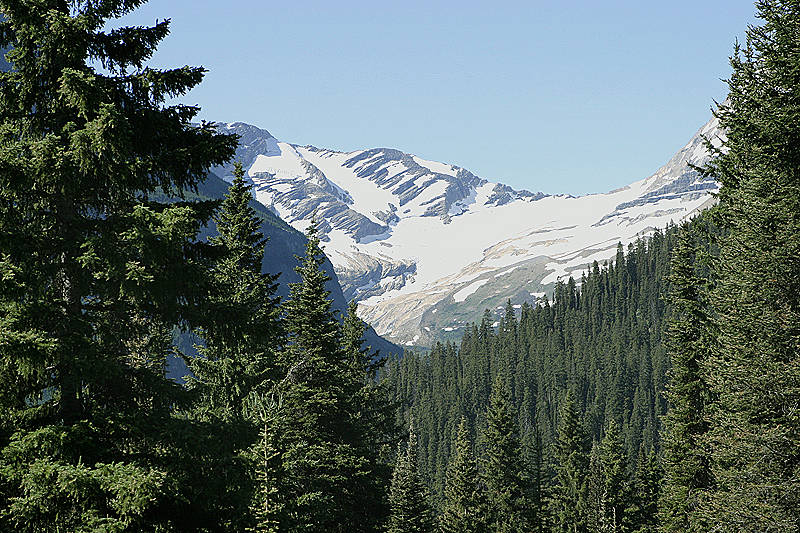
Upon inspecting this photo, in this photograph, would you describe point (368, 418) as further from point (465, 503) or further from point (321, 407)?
point (465, 503)

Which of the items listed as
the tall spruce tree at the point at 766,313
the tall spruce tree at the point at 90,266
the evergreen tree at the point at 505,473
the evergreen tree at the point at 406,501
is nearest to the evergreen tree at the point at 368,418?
the evergreen tree at the point at 406,501

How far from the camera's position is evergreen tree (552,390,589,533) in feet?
236

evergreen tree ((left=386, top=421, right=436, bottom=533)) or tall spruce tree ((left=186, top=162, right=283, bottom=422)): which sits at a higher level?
tall spruce tree ((left=186, top=162, right=283, bottom=422))

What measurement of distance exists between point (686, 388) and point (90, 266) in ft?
84.3

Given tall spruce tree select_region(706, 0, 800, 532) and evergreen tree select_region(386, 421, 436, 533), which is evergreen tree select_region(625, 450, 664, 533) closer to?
evergreen tree select_region(386, 421, 436, 533)

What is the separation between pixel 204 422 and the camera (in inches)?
472

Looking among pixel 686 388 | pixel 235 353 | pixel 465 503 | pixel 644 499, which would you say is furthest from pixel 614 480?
pixel 235 353

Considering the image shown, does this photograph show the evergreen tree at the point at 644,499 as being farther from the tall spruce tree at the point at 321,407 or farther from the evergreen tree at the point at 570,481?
the tall spruce tree at the point at 321,407

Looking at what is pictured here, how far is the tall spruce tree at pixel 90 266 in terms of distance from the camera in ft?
32.2

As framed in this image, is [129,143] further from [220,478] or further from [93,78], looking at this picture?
[220,478]

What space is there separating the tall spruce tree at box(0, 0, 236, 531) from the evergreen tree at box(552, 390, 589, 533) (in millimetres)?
65702

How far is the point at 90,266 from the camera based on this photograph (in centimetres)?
1084

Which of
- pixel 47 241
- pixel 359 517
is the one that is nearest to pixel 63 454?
pixel 47 241

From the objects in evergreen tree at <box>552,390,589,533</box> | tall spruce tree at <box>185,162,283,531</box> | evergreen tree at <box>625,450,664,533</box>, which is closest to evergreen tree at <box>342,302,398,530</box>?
tall spruce tree at <box>185,162,283,531</box>
